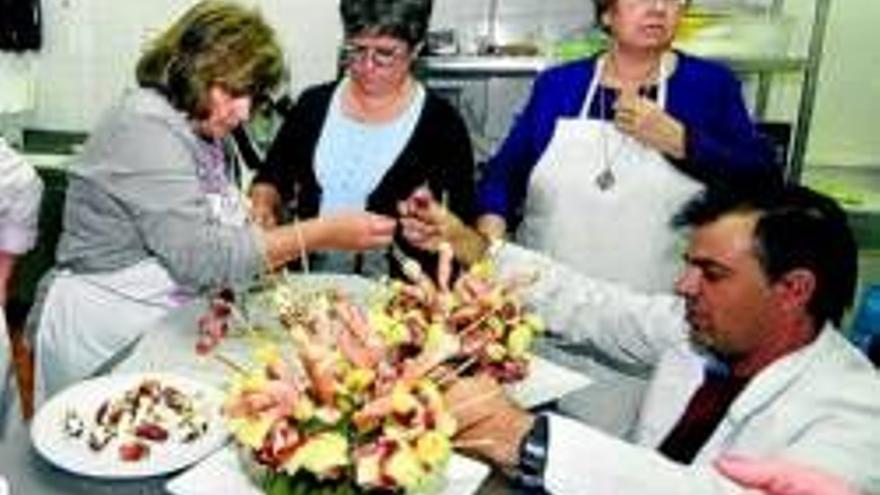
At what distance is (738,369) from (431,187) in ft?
2.99

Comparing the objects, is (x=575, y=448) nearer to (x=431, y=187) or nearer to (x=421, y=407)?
(x=421, y=407)

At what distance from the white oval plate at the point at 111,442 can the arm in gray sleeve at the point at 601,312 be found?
638mm

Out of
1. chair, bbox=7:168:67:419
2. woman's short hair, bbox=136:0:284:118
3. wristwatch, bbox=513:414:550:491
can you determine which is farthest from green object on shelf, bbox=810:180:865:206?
chair, bbox=7:168:67:419

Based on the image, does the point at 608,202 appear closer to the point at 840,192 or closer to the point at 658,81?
the point at 658,81

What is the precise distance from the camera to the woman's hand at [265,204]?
2.49 metres

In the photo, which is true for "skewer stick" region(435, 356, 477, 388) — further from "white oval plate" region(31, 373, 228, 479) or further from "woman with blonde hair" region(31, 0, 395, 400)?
"woman with blonde hair" region(31, 0, 395, 400)

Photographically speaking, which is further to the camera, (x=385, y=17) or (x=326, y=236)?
(x=385, y=17)

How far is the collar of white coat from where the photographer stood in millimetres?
1749

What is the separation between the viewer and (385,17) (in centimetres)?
244

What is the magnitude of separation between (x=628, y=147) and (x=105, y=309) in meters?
1.13

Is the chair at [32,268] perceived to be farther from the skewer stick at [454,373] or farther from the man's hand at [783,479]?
the man's hand at [783,479]

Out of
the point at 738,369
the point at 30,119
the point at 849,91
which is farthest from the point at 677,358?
the point at 30,119

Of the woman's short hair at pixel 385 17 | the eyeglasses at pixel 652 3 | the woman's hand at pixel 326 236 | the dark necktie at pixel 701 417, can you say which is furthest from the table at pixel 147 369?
the eyeglasses at pixel 652 3

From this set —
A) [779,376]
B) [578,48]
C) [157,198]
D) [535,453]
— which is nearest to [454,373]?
[535,453]
